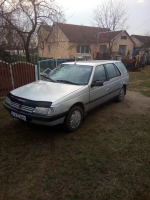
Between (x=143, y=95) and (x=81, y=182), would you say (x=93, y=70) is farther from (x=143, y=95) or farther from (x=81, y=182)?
(x=143, y=95)

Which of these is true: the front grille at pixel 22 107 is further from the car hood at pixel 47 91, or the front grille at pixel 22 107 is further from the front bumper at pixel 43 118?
the car hood at pixel 47 91

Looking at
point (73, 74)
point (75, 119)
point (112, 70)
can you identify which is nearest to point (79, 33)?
point (112, 70)

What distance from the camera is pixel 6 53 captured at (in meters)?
12.7

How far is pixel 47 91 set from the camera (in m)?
3.47

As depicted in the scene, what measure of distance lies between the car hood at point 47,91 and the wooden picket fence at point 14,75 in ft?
9.21

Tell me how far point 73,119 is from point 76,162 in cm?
109

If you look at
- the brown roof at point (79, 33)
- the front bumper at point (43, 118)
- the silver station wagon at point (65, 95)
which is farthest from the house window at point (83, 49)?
the front bumper at point (43, 118)

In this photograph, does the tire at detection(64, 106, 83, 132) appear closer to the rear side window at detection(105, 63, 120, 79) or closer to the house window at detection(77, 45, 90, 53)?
the rear side window at detection(105, 63, 120, 79)

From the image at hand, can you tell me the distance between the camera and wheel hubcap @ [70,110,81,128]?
3533 mm

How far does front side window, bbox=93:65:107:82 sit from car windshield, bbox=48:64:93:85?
0.20 meters

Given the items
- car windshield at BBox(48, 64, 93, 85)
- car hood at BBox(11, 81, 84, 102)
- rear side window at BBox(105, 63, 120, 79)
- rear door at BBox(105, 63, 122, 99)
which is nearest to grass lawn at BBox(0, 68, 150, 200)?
car hood at BBox(11, 81, 84, 102)

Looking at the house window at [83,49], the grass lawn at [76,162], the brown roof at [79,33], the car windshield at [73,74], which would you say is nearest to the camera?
the grass lawn at [76,162]

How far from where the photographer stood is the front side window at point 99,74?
4201 mm

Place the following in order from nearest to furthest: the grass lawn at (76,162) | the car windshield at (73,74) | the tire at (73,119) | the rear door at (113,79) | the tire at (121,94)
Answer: the grass lawn at (76,162)
the tire at (73,119)
the car windshield at (73,74)
the rear door at (113,79)
the tire at (121,94)
